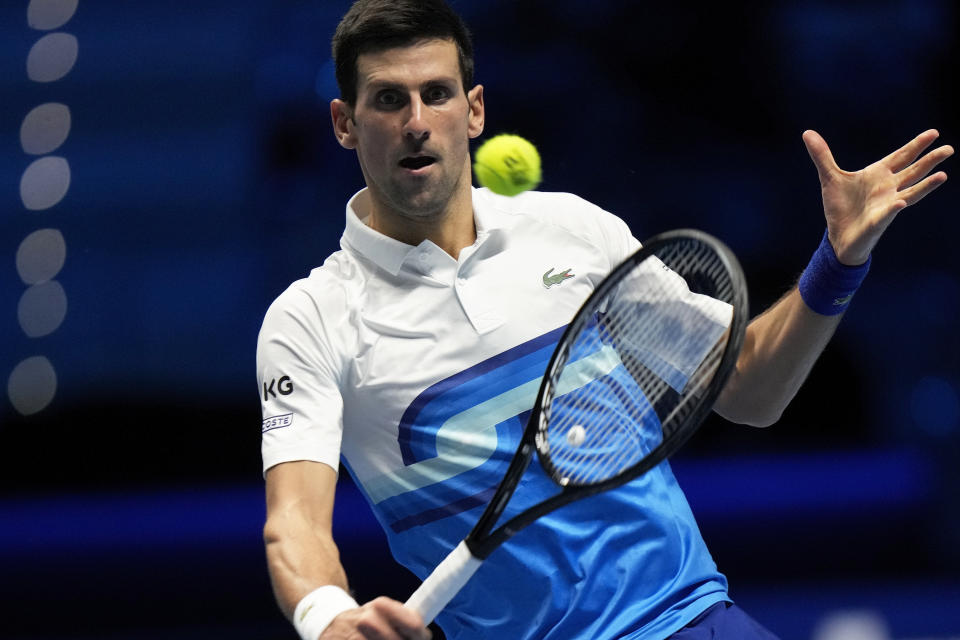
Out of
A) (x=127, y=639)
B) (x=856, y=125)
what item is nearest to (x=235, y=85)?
(x=127, y=639)

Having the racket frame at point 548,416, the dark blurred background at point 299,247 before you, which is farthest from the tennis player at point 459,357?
the dark blurred background at point 299,247

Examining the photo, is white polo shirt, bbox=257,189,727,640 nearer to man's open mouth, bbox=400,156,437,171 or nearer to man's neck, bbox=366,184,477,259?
man's neck, bbox=366,184,477,259

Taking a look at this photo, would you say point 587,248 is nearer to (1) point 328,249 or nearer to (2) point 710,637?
(2) point 710,637

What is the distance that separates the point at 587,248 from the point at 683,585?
27.5 inches

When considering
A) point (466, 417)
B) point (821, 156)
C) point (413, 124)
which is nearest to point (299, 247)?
point (413, 124)

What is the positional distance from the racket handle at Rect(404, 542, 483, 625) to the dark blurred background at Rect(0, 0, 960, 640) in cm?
280

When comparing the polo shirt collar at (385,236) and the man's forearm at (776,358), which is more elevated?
the polo shirt collar at (385,236)

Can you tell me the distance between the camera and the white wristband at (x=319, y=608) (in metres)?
2.19

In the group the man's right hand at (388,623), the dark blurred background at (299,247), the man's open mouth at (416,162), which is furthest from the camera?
the dark blurred background at (299,247)

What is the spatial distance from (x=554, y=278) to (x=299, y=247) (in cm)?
273

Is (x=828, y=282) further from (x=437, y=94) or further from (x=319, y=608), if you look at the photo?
(x=319, y=608)

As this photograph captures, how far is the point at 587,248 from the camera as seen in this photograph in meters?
2.77

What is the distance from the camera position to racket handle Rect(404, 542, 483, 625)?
2137mm

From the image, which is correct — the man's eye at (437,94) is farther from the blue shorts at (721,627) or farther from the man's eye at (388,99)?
the blue shorts at (721,627)
